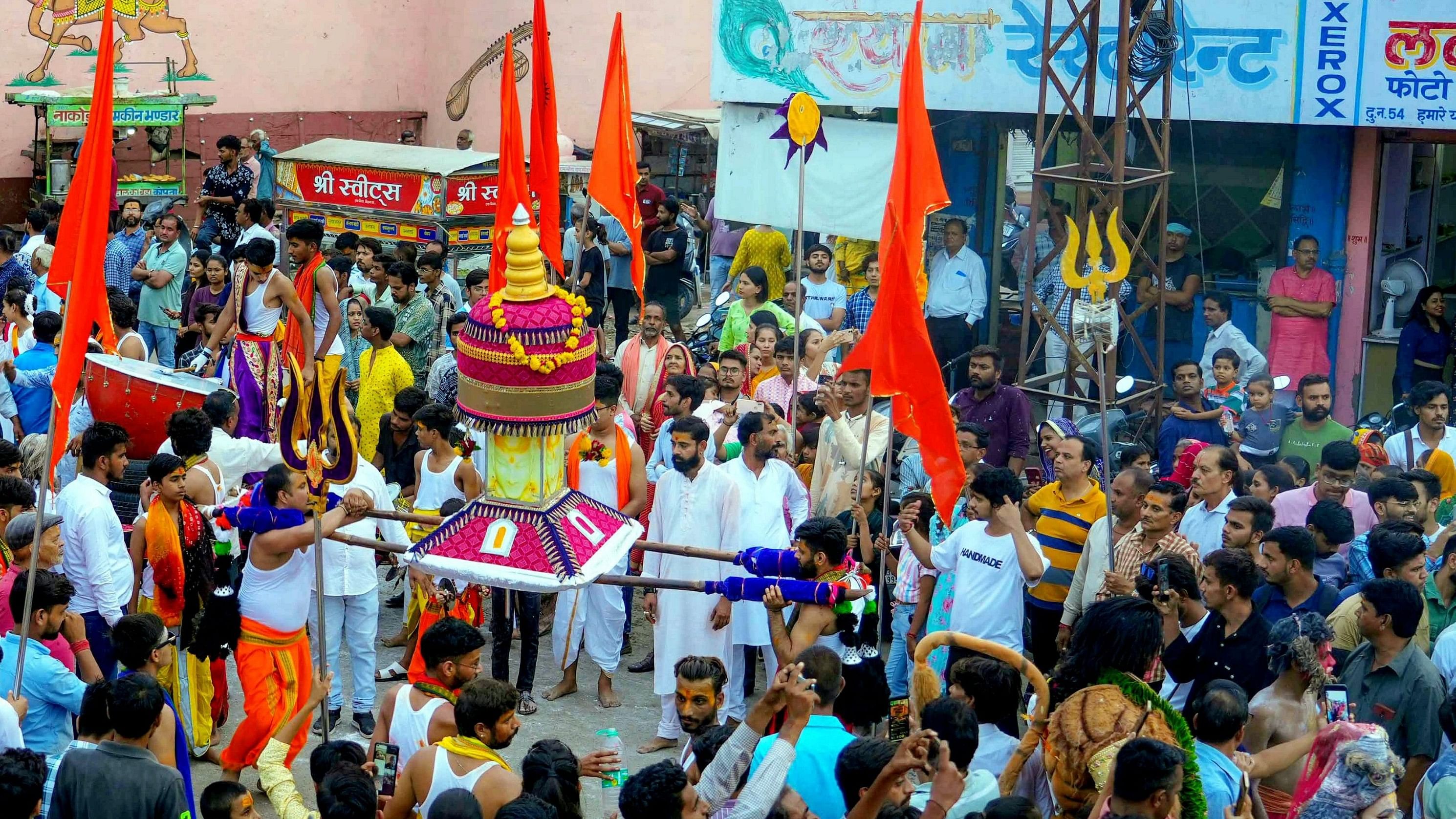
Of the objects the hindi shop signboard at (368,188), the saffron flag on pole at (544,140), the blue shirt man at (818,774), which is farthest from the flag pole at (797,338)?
the hindi shop signboard at (368,188)

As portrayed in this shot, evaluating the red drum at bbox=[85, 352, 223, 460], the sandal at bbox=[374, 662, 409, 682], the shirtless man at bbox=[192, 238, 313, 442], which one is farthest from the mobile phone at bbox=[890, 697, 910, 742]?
the red drum at bbox=[85, 352, 223, 460]

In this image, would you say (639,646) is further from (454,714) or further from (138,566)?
(454,714)

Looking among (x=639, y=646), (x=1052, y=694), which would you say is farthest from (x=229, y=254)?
(x=1052, y=694)

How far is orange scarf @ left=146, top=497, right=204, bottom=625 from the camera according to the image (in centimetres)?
753

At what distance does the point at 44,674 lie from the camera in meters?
6.23

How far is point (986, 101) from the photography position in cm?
1293

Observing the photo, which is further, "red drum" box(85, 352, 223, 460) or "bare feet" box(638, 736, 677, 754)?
"red drum" box(85, 352, 223, 460)

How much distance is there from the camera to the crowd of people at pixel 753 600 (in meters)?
5.32

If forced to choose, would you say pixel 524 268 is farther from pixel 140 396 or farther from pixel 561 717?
pixel 140 396

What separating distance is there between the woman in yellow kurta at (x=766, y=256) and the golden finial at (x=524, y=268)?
870cm

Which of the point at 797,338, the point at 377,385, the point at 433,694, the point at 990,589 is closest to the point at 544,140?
the point at 797,338

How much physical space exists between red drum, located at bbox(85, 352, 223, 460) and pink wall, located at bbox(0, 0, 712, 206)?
11237 mm

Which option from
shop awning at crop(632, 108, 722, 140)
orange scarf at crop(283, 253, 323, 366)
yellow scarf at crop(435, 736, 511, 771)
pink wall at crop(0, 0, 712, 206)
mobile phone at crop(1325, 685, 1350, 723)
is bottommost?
yellow scarf at crop(435, 736, 511, 771)

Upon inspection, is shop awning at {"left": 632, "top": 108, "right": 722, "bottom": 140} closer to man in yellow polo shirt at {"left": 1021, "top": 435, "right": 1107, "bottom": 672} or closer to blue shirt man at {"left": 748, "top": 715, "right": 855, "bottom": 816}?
man in yellow polo shirt at {"left": 1021, "top": 435, "right": 1107, "bottom": 672}
